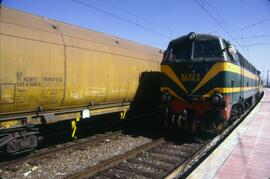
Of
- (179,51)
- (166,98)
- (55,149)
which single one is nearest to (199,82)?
(166,98)

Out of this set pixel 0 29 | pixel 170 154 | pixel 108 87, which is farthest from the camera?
pixel 108 87

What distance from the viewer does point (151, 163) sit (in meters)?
7.11

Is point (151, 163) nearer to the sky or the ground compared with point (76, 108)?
nearer to the ground

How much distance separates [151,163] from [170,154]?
3.28ft

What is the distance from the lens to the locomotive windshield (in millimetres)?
9570

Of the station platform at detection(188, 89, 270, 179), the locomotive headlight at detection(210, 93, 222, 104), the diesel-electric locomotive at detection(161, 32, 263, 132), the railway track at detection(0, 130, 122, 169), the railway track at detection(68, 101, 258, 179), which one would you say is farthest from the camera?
the diesel-electric locomotive at detection(161, 32, 263, 132)

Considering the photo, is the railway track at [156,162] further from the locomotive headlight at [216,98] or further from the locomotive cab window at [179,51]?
the locomotive cab window at [179,51]

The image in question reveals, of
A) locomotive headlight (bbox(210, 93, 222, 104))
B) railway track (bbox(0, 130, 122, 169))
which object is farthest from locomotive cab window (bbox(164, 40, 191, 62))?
railway track (bbox(0, 130, 122, 169))

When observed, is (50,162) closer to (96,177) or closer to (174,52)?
(96,177)

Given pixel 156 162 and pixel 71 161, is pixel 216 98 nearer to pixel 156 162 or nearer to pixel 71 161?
pixel 156 162

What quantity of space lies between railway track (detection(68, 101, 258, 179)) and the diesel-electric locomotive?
3.01 feet

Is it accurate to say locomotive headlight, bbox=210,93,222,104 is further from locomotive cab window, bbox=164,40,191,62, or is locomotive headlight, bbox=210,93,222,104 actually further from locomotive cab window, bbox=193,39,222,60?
locomotive cab window, bbox=164,40,191,62

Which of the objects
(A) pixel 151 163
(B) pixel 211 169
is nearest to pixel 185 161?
(A) pixel 151 163

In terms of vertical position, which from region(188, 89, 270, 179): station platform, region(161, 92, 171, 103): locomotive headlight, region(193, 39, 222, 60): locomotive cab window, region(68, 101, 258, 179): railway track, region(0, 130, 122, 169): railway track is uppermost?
region(193, 39, 222, 60): locomotive cab window
